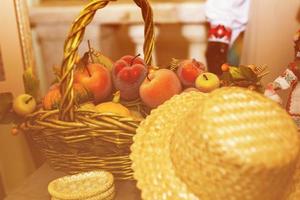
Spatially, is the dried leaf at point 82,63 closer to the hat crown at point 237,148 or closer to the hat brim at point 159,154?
the hat brim at point 159,154

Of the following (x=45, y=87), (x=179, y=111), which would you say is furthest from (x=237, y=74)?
(x=45, y=87)

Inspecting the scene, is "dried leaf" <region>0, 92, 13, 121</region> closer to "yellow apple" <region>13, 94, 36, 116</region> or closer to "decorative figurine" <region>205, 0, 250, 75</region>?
"yellow apple" <region>13, 94, 36, 116</region>

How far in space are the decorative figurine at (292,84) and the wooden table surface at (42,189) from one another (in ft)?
1.38

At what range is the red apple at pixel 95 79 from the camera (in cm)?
87

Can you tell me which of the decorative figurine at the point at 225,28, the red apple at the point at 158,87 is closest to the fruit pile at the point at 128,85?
the red apple at the point at 158,87

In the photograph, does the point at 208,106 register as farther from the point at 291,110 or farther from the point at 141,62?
the point at 291,110

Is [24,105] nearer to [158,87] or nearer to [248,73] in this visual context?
[158,87]

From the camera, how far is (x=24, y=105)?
88 centimetres

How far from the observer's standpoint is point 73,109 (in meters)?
0.80

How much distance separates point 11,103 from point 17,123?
51 millimetres

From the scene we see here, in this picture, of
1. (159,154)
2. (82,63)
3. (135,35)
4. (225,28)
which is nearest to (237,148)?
(159,154)

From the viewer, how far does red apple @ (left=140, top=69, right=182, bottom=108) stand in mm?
860

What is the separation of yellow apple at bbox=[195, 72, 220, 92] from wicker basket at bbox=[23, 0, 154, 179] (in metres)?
0.17

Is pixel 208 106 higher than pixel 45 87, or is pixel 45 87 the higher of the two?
pixel 208 106
